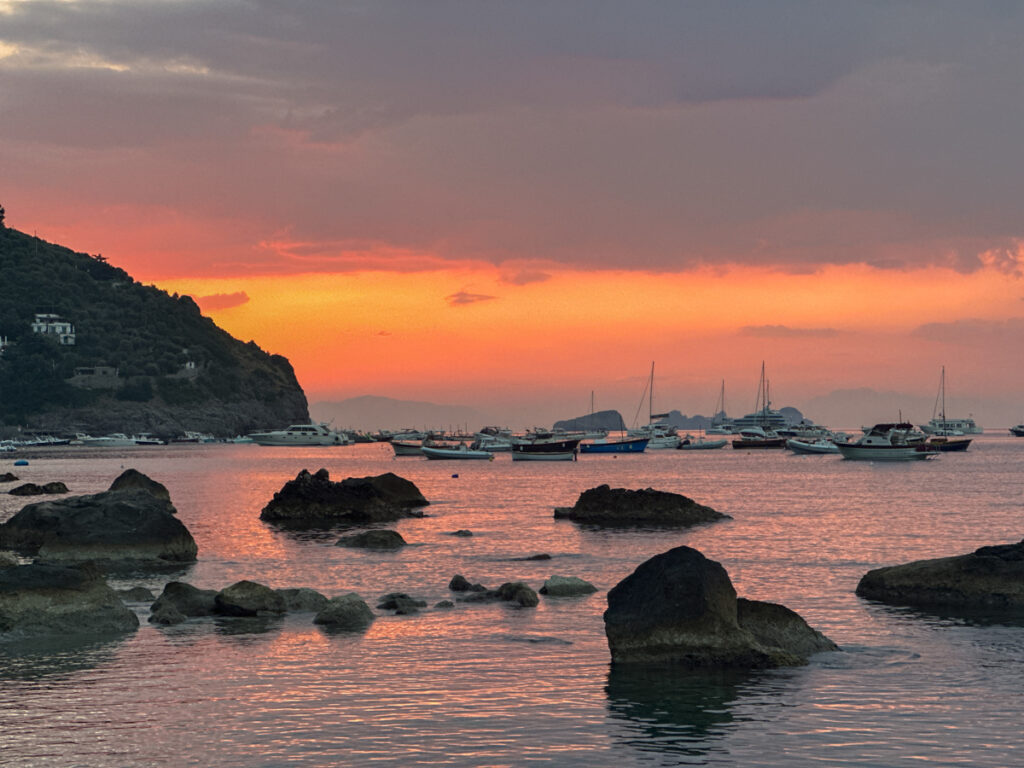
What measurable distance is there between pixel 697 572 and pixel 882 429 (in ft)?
503

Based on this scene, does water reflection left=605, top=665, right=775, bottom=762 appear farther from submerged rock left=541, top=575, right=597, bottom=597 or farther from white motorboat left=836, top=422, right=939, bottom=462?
white motorboat left=836, top=422, right=939, bottom=462

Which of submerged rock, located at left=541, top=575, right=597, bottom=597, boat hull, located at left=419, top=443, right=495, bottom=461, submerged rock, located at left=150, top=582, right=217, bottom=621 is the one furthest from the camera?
boat hull, located at left=419, top=443, right=495, bottom=461

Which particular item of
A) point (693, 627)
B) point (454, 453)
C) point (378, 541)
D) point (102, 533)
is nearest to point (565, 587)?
point (693, 627)

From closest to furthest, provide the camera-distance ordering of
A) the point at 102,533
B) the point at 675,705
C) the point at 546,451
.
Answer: the point at 675,705 < the point at 102,533 < the point at 546,451

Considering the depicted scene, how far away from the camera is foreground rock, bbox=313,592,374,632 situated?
31.3m

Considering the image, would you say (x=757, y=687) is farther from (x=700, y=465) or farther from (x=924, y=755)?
(x=700, y=465)

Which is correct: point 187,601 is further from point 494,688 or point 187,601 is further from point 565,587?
point 494,688

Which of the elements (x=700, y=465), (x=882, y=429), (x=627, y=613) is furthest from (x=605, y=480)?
(x=627, y=613)

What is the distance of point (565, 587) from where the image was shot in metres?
37.6

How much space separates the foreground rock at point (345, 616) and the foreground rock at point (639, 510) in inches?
1453

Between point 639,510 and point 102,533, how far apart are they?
110ft

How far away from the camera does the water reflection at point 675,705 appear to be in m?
19.6

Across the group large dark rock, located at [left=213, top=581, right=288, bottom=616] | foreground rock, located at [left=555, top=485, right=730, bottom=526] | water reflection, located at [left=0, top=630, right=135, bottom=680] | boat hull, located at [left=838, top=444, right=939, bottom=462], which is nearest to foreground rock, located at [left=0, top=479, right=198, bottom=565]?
large dark rock, located at [left=213, top=581, right=288, bottom=616]

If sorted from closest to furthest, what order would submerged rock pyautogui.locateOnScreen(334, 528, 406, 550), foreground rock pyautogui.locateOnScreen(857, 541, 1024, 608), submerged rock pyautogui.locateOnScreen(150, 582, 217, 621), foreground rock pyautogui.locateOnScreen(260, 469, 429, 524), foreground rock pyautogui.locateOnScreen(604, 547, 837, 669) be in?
foreground rock pyautogui.locateOnScreen(604, 547, 837, 669) < submerged rock pyautogui.locateOnScreen(150, 582, 217, 621) < foreground rock pyautogui.locateOnScreen(857, 541, 1024, 608) < submerged rock pyautogui.locateOnScreen(334, 528, 406, 550) < foreground rock pyautogui.locateOnScreen(260, 469, 429, 524)
